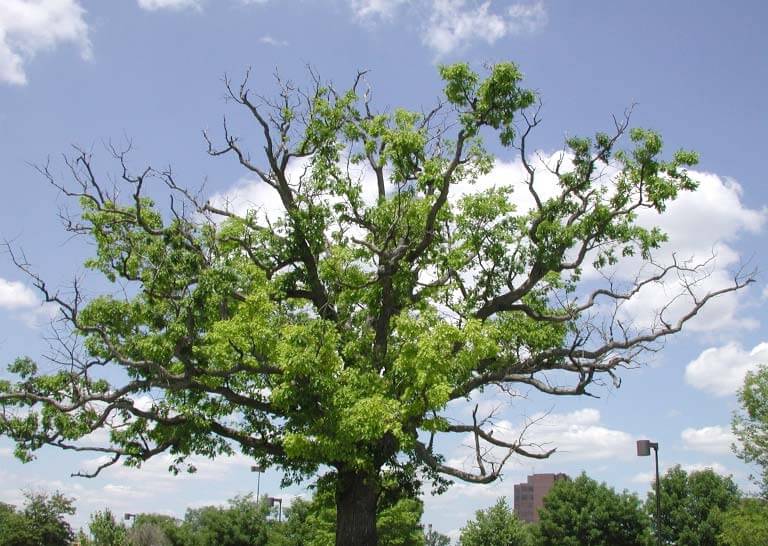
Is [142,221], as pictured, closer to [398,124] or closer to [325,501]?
[398,124]

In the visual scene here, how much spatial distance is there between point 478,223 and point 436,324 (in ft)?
12.8

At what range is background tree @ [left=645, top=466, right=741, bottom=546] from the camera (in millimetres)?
44656

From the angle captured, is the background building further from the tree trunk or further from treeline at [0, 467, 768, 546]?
the tree trunk

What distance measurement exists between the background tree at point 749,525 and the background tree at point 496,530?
13.5 m

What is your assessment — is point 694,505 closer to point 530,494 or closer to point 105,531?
point 105,531

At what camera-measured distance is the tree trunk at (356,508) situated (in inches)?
681

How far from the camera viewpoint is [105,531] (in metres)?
32.9

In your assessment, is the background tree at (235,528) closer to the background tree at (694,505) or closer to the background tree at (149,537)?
the background tree at (149,537)

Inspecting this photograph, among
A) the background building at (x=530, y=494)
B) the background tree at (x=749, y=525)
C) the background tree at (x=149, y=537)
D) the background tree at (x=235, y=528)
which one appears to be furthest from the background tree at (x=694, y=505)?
the background building at (x=530, y=494)

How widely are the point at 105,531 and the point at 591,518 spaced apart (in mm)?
27970

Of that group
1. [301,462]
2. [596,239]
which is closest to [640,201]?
[596,239]

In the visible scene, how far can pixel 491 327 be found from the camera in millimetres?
17219

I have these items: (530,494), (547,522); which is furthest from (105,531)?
(530,494)

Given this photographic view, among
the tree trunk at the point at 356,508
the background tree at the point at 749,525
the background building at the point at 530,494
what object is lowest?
the background building at the point at 530,494
